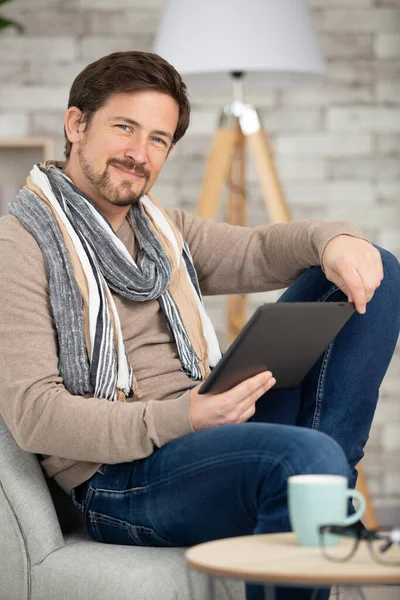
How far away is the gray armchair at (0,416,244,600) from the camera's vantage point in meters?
1.31

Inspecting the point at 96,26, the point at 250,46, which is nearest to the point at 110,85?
the point at 250,46

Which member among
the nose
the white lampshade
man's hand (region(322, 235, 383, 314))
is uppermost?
the white lampshade

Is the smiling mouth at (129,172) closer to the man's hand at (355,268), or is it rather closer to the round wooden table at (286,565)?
the man's hand at (355,268)

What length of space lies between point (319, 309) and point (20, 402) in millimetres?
451

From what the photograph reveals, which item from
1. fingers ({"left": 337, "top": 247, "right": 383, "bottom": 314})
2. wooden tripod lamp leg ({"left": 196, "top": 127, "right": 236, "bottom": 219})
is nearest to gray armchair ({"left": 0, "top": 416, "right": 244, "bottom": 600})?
fingers ({"left": 337, "top": 247, "right": 383, "bottom": 314})

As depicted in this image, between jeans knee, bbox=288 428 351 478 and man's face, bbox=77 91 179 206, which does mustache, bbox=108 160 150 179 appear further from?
jeans knee, bbox=288 428 351 478

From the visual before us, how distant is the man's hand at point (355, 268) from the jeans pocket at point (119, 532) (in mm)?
473

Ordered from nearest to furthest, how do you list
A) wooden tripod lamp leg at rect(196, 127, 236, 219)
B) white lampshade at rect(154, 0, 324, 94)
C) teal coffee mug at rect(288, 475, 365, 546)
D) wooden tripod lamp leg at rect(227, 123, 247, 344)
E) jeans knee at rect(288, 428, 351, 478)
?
teal coffee mug at rect(288, 475, 365, 546)
jeans knee at rect(288, 428, 351, 478)
white lampshade at rect(154, 0, 324, 94)
wooden tripod lamp leg at rect(196, 127, 236, 219)
wooden tripod lamp leg at rect(227, 123, 247, 344)

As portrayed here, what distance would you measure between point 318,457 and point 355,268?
43 cm

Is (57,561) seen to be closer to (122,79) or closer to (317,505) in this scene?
(317,505)

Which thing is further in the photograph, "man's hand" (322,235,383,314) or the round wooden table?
"man's hand" (322,235,383,314)

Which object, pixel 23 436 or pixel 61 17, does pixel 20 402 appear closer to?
pixel 23 436

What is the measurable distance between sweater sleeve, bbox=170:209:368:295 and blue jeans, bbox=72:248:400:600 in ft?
0.17

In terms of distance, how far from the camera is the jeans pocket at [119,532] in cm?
142
